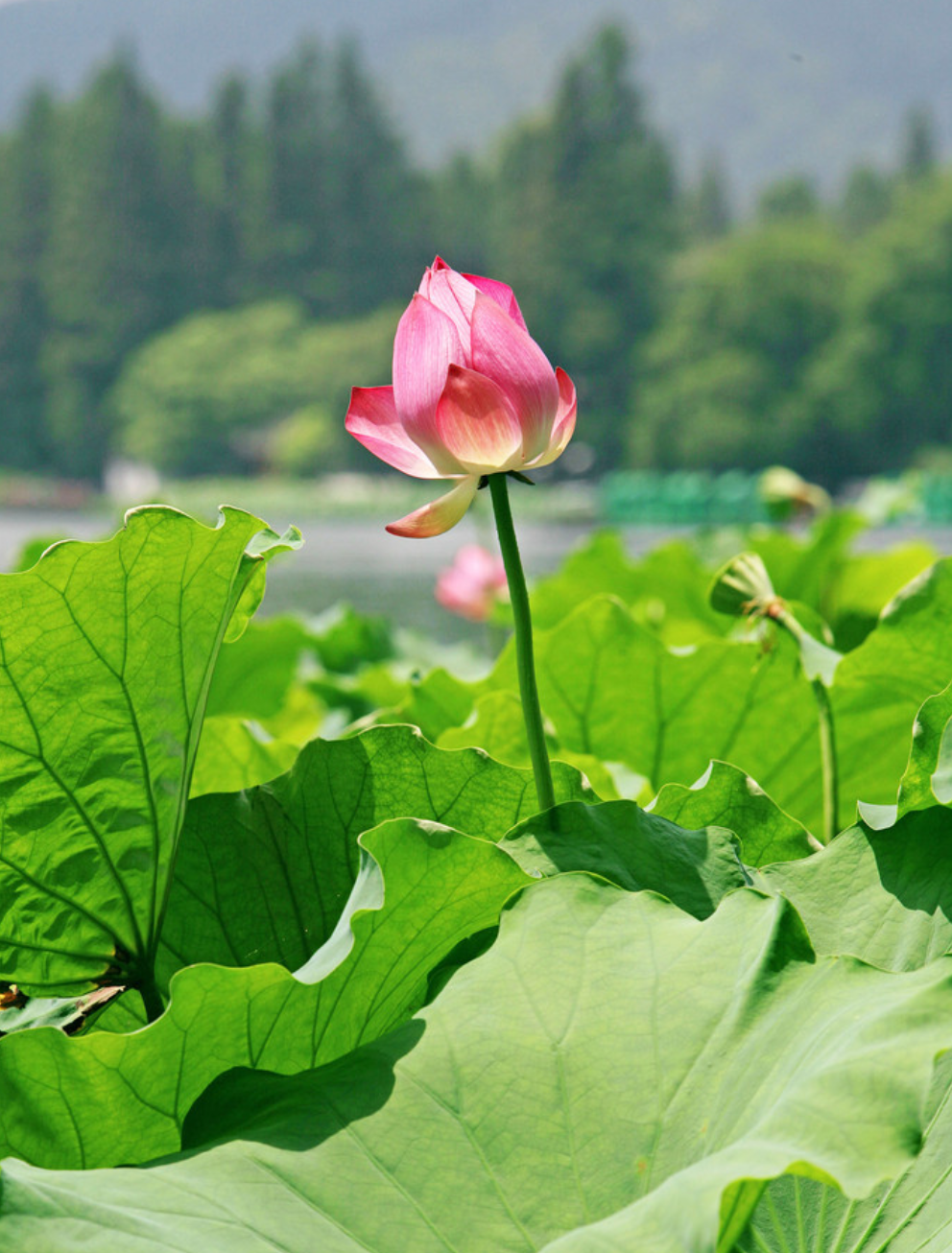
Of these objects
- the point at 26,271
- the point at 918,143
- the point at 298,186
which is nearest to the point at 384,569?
the point at 298,186

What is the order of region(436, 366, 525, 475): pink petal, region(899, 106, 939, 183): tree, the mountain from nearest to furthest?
region(436, 366, 525, 475): pink petal < region(899, 106, 939, 183): tree < the mountain

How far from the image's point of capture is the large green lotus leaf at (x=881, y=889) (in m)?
0.30

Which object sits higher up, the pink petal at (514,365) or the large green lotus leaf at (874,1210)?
the pink petal at (514,365)

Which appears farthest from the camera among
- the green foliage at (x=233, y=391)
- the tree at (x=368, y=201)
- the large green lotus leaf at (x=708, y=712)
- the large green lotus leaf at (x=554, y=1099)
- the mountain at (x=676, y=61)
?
the mountain at (x=676, y=61)

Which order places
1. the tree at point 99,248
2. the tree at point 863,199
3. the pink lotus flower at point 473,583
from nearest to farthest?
the pink lotus flower at point 473,583 → the tree at point 99,248 → the tree at point 863,199

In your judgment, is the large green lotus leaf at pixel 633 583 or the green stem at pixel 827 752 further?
the large green lotus leaf at pixel 633 583

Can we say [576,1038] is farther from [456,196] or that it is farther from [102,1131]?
[456,196]

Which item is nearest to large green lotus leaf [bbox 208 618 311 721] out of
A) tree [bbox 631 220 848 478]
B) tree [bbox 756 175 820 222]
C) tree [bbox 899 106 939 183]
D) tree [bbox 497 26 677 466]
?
tree [bbox 631 220 848 478]

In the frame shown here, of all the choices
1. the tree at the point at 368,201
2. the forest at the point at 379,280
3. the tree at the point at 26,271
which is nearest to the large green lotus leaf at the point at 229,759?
the forest at the point at 379,280

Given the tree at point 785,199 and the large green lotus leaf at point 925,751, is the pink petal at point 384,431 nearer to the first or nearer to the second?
the large green lotus leaf at point 925,751

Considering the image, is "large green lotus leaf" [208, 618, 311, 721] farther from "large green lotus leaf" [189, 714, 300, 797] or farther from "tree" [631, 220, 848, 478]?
"tree" [631, 220, 848, 478]

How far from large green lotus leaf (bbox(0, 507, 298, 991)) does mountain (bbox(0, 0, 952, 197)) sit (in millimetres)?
68391

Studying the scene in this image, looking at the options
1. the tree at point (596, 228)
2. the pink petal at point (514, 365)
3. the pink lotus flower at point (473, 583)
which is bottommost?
the pink lotus flower at point (473, 583)

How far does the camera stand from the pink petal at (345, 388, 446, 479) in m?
0.35
